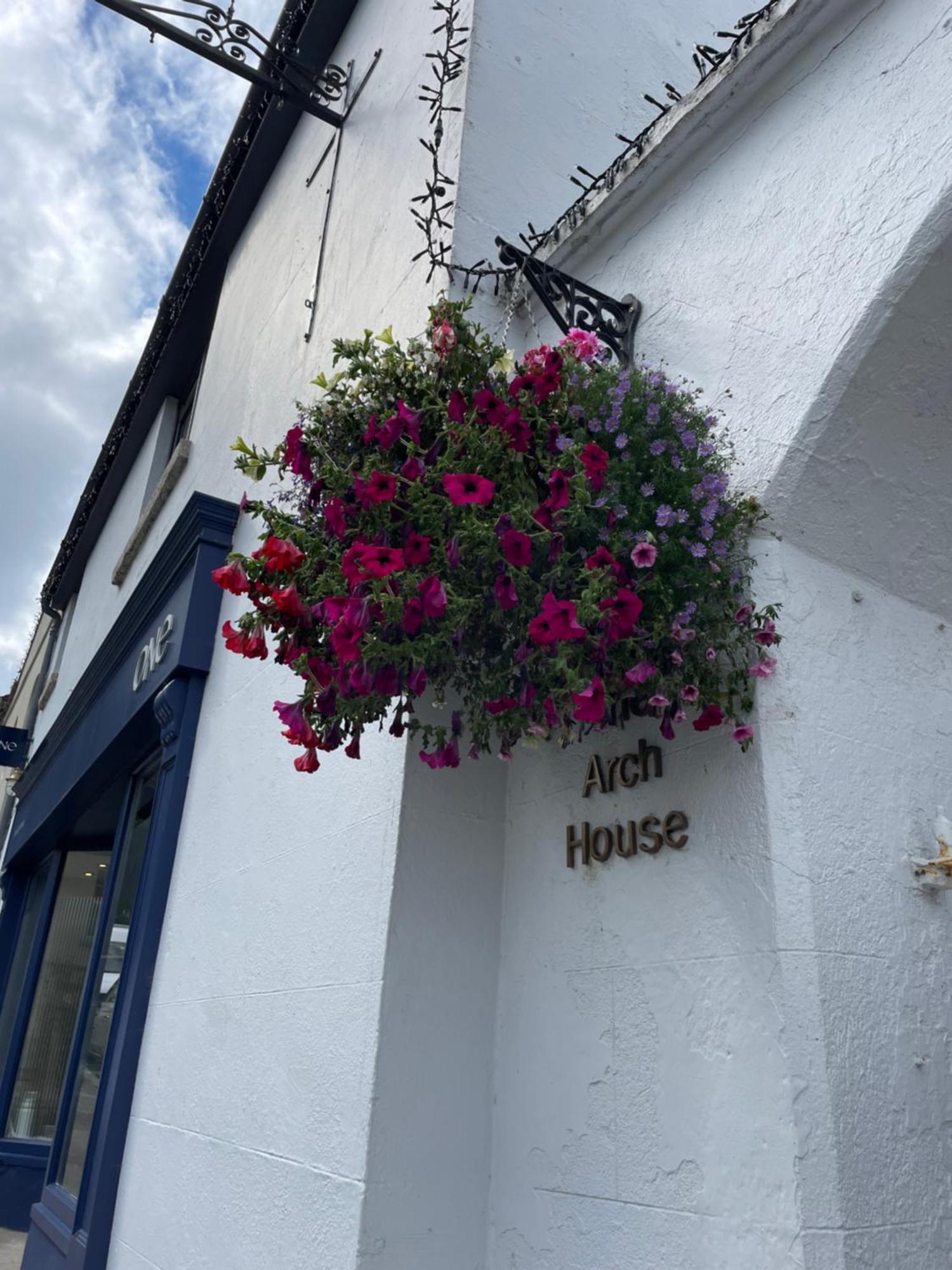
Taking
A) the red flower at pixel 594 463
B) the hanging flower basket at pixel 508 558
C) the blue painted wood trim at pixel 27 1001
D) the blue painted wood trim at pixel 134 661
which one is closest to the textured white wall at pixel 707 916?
the hanging flower basket at pixel 508 558

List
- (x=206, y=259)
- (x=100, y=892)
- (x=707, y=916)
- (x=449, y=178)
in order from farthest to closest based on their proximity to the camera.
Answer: (x=100, y=892)
(x=206, y=259)
(x=449, y=178)
(x=707, y=916)

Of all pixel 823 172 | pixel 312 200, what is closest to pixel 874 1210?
pixel 823 172

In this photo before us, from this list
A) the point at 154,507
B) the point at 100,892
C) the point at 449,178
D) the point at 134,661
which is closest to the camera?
the point at 449,178

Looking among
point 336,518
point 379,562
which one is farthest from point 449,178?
point 379,562

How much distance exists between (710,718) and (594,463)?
61cm

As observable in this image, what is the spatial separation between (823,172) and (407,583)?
1.56 metres

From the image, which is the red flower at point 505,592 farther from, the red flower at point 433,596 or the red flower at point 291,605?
the red flower at point 291,605

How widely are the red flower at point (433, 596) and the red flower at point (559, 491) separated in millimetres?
316

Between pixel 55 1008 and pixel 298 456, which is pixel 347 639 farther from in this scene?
pixel 55 1008

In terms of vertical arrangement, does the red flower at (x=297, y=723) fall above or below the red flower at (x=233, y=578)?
below

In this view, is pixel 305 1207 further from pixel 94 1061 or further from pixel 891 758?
pixel 94 1061

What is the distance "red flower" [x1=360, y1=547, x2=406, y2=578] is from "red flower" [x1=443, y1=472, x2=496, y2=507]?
18 centimetres

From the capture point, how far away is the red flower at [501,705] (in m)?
2.27

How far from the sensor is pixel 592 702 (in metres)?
2.00
